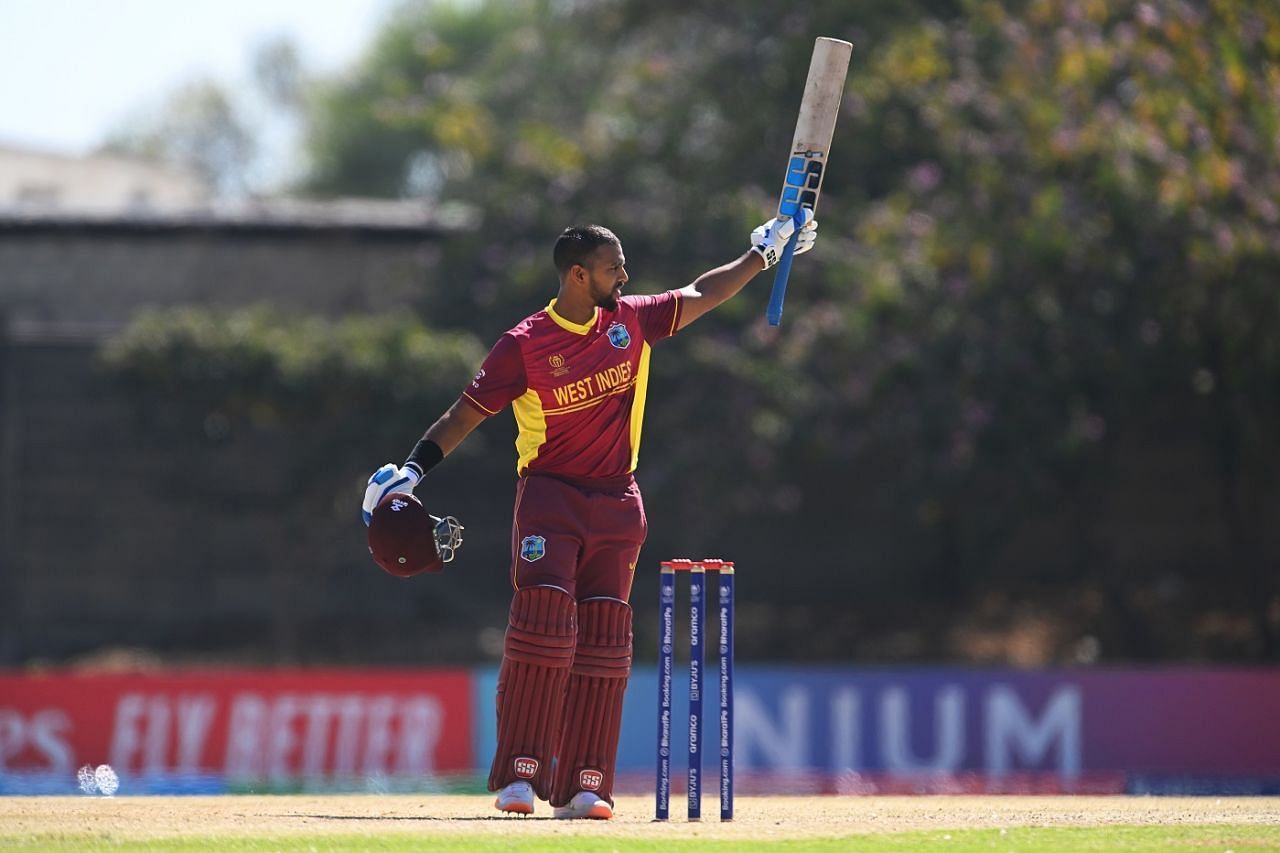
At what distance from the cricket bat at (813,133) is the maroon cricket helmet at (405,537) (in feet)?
5.09

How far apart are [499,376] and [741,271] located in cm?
106

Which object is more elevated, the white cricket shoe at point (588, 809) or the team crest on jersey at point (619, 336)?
the team crest on jersey at point (619, 336)

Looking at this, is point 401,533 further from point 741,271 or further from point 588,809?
point 741,271

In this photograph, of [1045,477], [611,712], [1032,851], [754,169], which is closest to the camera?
[1032,851]

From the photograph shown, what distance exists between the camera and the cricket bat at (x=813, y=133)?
7.09 metres

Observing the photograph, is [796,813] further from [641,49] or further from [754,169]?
[641,49]

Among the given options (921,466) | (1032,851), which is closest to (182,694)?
(921,466)

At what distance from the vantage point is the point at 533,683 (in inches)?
255

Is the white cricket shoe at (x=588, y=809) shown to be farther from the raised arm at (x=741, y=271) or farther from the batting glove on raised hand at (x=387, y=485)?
the raised arm at (x=741, y=271)

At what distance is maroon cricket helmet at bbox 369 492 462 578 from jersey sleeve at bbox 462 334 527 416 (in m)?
0.43

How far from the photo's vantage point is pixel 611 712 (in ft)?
21.8

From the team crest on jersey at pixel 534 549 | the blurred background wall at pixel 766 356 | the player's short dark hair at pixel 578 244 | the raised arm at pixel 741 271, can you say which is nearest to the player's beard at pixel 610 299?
the player's short dark hair at pixel 578 244

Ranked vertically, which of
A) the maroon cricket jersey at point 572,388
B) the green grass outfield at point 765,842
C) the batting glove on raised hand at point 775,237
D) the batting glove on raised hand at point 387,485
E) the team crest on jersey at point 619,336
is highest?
the batting glove on raised hand at point 775,237

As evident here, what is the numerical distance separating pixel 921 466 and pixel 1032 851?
1153cm
